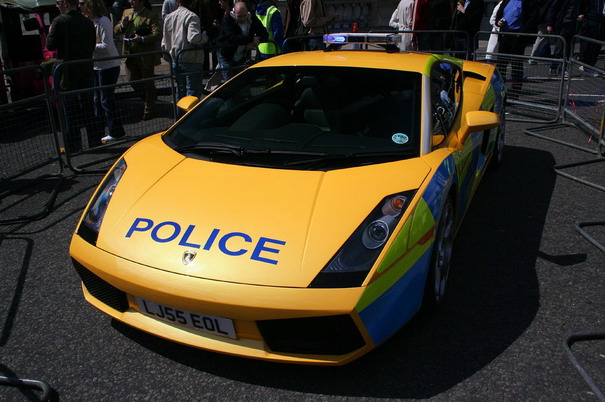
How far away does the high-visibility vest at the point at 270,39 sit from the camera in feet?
28.1

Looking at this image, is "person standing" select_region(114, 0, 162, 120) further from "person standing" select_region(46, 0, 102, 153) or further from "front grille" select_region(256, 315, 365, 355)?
"front grille" select_region(256, 315, 365, 355)

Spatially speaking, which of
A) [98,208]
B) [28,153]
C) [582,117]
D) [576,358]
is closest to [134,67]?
[28,153]

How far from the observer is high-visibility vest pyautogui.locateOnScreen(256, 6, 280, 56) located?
858 centimetres

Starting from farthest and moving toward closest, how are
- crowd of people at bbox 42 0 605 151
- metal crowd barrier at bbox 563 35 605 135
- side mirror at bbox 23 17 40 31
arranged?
side mirror at bbox 23 17 40 31 → metal crowd barrier at bbox 563 35 605 135 → crowd of people at bbox 42 0 605 151

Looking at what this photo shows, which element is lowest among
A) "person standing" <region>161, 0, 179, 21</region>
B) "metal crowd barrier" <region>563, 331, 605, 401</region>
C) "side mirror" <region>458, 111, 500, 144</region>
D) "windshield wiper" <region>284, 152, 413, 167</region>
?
"metal crowd barrier" <region>563, 331, 605, 401</region>

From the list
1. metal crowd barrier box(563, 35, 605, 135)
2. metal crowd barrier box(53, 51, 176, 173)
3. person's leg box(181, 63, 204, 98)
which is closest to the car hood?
metal crowd barrier box(53, 51, 176, 173)

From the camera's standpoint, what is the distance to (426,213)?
2994 mm

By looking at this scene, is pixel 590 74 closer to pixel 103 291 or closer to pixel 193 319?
pixel 193 319

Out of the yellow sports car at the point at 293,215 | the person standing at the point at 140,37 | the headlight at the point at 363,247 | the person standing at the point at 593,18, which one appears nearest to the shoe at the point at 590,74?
the yellow sports car at the point at 293,215

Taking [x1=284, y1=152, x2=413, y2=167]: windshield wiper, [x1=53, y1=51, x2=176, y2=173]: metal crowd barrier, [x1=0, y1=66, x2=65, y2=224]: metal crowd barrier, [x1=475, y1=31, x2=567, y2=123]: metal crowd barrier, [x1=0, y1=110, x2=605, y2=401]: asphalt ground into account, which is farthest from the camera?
[x1=475, y1=31, x2=567, y2=123]: metal crowd barrier

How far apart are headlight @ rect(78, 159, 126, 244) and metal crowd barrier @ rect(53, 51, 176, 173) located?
9.15ft

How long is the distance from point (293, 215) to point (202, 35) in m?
5.70

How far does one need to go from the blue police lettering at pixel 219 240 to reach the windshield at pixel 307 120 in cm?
67

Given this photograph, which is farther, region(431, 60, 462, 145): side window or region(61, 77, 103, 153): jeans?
region(61, 77, 103, 153): jeans
